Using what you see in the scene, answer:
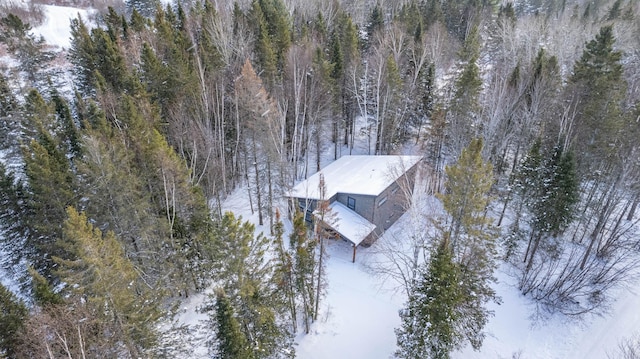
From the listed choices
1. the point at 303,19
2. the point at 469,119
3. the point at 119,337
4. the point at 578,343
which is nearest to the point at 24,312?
the point at 119,337

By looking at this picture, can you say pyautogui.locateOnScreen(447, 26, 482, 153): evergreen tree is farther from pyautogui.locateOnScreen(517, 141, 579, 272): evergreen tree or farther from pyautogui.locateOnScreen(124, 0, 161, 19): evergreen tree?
pyautogui.locateOnScreen(124, 0, 161, 19): evergreen tree

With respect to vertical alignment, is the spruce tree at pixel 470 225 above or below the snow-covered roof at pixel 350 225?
above

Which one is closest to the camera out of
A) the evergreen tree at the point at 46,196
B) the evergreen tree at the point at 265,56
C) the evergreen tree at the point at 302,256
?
the evergreen tree at the point at 302,256

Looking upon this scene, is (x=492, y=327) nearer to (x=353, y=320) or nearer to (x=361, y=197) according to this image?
(x=353, y=320)

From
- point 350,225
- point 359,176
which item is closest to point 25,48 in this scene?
point 359,176

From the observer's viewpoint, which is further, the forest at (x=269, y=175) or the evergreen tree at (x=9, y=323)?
the forest at (x=269, y=175)

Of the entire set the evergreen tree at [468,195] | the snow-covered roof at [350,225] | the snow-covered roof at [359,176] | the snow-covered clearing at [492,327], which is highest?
the evergreen tree at [468,195]

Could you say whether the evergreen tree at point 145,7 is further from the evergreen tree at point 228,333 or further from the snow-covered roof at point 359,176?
the evergreen tree at point 228,333

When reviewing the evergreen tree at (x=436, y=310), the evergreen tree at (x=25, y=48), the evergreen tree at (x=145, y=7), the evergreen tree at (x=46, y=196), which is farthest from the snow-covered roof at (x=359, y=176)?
the evergreen tree at (x=145, y=7)
